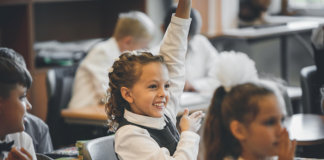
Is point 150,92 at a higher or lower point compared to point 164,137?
higher

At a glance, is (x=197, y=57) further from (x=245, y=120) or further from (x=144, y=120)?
(x=245, y=120)

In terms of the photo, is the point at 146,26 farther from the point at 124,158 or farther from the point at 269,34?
the point at 124,158

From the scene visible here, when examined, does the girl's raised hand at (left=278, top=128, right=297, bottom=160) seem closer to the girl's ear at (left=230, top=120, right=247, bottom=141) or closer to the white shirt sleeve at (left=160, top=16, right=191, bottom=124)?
the girl's ear at (left=230, top=120, right=247, bottom=141)

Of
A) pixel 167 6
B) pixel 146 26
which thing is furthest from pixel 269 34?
pixel 146 26

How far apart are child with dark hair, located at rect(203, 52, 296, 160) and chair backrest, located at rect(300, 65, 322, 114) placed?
5.09 feet

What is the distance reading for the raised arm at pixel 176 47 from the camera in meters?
2.23

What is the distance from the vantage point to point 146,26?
379 centimetres

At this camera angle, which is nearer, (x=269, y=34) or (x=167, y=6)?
(x=269, y=34)

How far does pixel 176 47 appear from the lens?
2.25m

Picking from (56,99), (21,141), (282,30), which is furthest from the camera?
(282,30)

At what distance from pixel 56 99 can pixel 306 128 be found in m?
1.47

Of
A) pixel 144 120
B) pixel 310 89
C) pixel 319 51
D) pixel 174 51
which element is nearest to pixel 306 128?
pixel 310 89

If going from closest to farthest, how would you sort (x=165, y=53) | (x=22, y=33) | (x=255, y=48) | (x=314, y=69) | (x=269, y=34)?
(x=165, y=53) < (x=314, y=69) < (x=22, y=33) < (x=269, y=34) < (x=255, y=48)

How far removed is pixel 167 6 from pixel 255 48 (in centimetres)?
113
